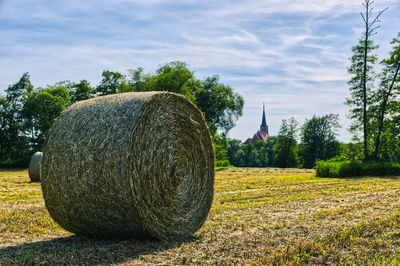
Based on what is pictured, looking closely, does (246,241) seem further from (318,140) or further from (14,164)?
(318,140)

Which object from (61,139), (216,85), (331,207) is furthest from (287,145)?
(61,139)

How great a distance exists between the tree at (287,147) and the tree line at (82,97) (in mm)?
12650

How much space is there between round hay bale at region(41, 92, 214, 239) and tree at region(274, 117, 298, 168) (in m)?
57.2

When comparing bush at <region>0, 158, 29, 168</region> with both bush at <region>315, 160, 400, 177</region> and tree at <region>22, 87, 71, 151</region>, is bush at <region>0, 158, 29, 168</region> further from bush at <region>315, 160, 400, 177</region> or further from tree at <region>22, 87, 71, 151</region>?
bush at <region>315, 160, 400, 177</region>

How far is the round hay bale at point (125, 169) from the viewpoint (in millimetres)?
5652

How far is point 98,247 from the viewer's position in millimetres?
5609

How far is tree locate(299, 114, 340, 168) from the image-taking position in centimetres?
6475

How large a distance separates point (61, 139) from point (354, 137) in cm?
2711

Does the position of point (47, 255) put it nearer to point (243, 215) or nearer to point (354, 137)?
point (243, 215)

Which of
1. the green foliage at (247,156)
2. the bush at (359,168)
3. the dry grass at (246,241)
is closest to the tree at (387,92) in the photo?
the bush at (359,168)

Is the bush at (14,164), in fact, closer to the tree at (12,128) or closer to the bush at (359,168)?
the tree at (12,128)

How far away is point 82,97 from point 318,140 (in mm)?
40988

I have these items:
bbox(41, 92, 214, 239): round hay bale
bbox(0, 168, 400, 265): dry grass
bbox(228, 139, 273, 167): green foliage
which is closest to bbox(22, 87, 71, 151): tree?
bbox(0, 168, 400, 265): dry grass

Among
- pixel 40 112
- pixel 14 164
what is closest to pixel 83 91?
pixel 40 112
